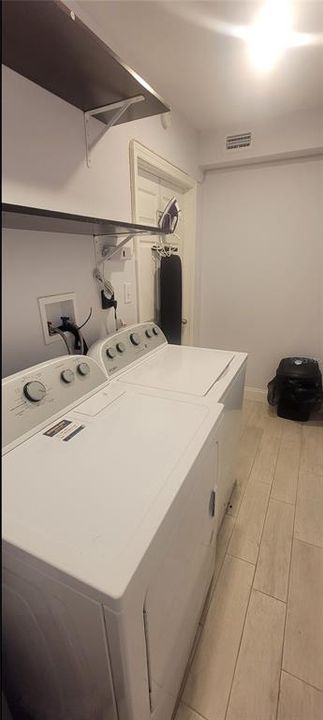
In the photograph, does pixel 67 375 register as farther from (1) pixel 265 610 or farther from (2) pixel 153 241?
(2) pixel 153 241

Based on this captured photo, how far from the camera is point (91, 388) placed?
1.19 meters

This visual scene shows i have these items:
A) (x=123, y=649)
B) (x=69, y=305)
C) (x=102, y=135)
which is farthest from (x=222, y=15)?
(x=123, y=649)

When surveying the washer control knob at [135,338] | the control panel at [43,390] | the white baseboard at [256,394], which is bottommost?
the white baseboard at [256,394]

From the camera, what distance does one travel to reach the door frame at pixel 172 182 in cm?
174

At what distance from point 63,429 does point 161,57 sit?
195 centimetres

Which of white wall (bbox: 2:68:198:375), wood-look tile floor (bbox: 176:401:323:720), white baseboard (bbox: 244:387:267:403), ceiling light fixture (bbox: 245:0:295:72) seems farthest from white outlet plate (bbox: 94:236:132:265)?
white baseboard (bbox: 244:387:267:403)

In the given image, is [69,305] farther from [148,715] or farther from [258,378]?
[258,378]

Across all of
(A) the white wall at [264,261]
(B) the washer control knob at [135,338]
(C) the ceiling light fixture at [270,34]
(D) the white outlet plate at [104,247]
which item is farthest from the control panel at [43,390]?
(A) the white wall at [264,261]

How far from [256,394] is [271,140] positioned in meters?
2.27

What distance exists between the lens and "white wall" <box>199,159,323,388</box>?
262 cm

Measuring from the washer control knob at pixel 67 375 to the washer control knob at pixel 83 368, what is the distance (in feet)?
0.15

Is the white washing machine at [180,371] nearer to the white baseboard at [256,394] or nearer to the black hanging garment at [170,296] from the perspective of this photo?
the black hanging garment at [170,296]

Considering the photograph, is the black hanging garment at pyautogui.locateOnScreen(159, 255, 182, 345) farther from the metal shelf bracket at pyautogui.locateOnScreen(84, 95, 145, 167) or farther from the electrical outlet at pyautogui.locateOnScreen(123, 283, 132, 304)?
the metal shelf bracket at pyautogui.locateOnScreen(84, 95, 145, 167)

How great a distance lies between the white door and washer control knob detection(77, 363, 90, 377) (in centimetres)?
93
